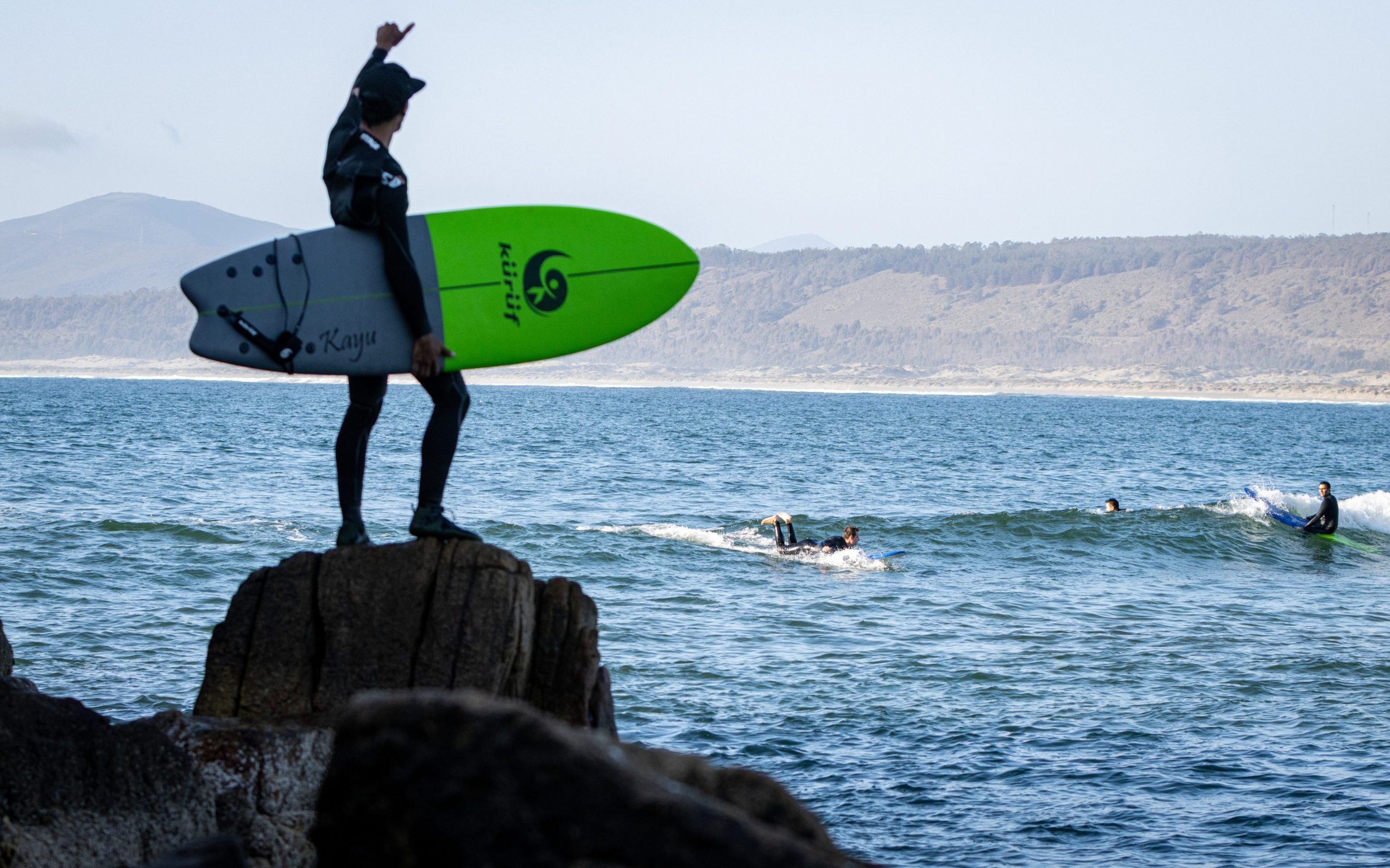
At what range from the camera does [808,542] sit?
2373 cm

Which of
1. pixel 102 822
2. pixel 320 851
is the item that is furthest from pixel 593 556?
pixel 320 851

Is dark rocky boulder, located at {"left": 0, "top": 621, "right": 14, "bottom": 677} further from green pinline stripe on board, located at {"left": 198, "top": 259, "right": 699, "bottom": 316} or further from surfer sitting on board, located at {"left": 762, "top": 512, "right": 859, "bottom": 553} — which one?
surfer sitting on board, located at {"left": 762, "top": 512, "right": 859, "bottom": 553}

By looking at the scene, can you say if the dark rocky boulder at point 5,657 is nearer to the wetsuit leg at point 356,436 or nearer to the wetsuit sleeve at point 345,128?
the wetsuit leg at point 356,436

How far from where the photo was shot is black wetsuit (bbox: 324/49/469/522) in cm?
535

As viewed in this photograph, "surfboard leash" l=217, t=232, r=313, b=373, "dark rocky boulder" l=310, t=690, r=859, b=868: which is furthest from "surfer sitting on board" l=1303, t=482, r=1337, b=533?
"dark rocky boulder" l=310, t=690, r=859, b=868

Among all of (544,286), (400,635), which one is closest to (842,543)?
(544,286)

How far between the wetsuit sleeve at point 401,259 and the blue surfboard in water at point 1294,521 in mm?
27995

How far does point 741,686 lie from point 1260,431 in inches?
3714

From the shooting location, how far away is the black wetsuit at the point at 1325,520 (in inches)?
1145

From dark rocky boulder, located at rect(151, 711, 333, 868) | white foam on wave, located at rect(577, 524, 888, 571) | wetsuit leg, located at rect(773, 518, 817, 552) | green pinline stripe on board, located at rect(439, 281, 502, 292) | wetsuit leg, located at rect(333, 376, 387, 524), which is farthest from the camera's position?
wetsuit leg, located at rect(773, 518, 817, 552)

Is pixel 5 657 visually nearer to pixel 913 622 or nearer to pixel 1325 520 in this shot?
pixel 913 622

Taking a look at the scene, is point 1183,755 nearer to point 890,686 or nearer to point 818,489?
point 890,686

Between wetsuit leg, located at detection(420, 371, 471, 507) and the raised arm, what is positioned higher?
the raised arm

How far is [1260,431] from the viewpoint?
318ft
